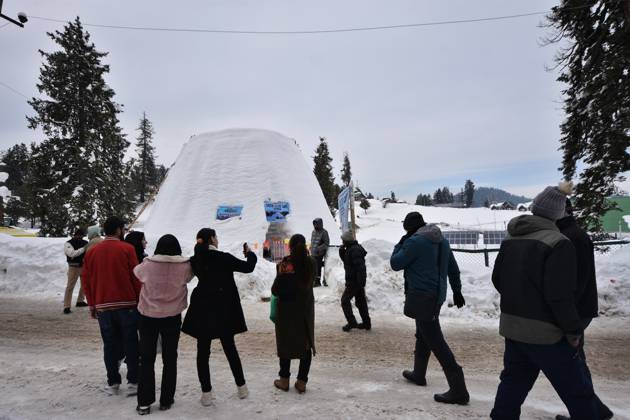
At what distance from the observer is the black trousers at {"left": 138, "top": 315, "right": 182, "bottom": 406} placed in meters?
3.22

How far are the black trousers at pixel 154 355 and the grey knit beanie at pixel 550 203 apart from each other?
128 inches

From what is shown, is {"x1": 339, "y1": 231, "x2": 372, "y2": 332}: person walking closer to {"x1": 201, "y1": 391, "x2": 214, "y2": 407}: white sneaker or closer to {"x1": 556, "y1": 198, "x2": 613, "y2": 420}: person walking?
{"x1": 201, "y1": 391, "x2": 214, "y2": 407}: white sneaker

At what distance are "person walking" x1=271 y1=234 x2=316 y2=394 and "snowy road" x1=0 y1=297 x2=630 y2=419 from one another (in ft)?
0.85

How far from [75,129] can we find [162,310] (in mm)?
23216

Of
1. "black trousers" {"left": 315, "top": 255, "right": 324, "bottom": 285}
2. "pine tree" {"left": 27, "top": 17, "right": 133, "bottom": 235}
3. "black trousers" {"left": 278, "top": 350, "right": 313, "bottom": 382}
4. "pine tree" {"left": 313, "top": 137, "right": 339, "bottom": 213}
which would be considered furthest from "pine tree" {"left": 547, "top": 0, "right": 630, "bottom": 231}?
"pine tree" {"left": 313, "top": 137, "right": 339, "bottom": 213}

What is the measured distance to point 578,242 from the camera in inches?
116

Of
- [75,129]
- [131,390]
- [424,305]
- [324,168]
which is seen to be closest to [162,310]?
[131,390]

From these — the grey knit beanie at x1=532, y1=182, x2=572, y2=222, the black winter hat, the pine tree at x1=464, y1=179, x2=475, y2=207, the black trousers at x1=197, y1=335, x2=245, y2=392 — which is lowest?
the black trousers at x1=197, y1=335, x2=245, y2=392

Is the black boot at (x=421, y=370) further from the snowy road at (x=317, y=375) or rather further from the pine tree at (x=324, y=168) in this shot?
the pine tree at (x=324, y=168)

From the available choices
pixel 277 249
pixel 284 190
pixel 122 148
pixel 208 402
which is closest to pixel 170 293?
pixel 208 402

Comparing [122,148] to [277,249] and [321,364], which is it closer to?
[277,249]

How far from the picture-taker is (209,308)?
131 inches

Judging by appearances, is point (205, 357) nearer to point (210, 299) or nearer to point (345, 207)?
point (210, 299)

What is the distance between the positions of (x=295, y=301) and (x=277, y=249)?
12015mm
